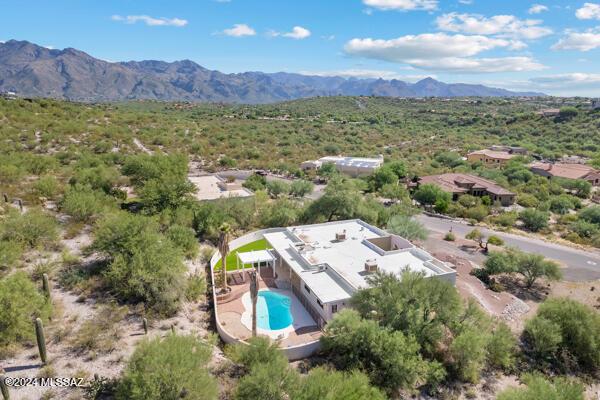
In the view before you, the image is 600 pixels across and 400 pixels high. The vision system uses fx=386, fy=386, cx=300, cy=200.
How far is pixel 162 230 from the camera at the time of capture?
31.5m

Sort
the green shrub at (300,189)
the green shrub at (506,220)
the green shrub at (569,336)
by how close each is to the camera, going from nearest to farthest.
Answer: the green shrub at (569,336)
the green shrub at (506,220)
the green shrub at (300,189)

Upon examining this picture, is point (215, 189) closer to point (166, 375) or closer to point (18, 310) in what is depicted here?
point (18, 310)

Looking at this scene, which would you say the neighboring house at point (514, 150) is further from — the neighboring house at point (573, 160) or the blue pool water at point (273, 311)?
the blue pool water at point (273, 311)

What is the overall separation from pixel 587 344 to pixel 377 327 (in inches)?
491

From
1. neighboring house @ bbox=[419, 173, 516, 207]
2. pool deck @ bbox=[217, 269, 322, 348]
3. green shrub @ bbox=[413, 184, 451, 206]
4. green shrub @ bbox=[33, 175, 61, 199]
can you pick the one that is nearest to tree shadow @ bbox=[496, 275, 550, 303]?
pool deck @ bbox=[217, 269, 322, 348]

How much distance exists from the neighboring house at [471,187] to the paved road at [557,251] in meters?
9.93

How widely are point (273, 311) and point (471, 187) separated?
41.3 meters

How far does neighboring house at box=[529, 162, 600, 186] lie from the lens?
6138cm

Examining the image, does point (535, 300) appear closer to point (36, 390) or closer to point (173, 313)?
point (173, 313)

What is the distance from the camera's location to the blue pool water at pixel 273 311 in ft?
72.0

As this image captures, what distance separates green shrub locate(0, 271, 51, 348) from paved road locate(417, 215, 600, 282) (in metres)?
35.4

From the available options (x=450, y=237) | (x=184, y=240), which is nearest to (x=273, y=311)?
(x=184, y=240)

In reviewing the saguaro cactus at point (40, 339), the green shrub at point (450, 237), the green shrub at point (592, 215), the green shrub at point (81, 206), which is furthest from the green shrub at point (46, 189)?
the green shrub at point (592, 215)

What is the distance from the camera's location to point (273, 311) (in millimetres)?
23359
